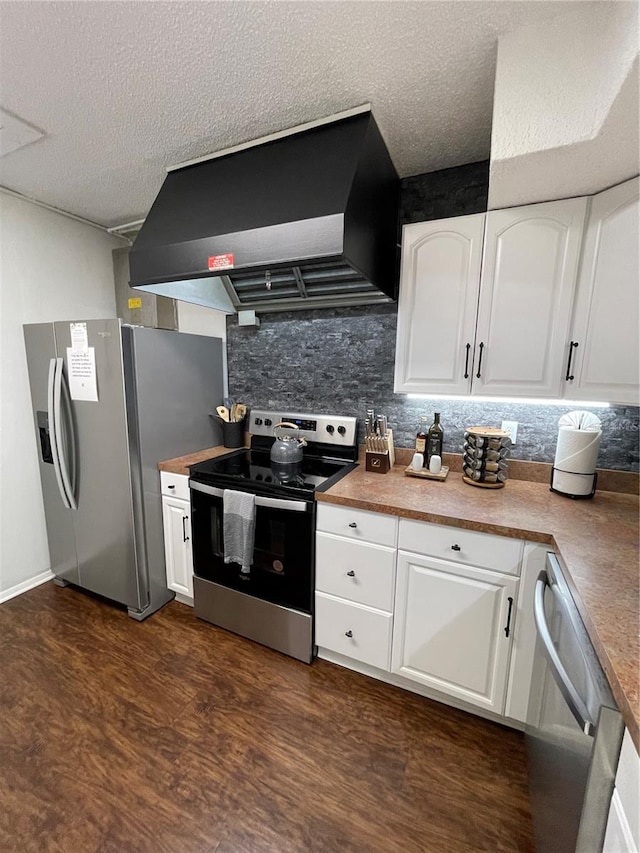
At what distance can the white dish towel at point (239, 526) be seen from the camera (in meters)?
1.68

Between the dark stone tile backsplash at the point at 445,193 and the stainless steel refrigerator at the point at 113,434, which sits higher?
the dark stone tile backsplash at the point at 445,193

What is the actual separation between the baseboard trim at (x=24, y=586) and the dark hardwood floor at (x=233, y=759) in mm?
497

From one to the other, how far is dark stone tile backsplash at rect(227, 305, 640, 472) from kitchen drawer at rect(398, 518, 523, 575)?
2.17ft

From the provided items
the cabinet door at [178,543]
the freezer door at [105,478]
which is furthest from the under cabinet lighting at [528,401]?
the freezer door at [105,478]

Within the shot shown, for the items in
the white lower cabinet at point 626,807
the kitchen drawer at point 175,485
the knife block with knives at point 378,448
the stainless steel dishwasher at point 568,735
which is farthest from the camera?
the kitchen drawer at point 175,485

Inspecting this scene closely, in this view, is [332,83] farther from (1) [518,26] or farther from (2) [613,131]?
(2) [613,131]

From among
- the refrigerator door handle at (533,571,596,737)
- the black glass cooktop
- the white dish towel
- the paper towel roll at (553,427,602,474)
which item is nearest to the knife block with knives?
the black glass cooktop

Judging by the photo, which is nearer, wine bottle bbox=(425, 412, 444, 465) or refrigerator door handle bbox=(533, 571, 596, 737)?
refrigerator door handle bbox=(533, 571, 596, 737)

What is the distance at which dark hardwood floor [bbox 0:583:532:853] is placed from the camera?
112 centimetres

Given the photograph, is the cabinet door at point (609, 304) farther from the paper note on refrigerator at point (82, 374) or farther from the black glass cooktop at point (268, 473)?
the paper note on refrigerator at point (82, 374)

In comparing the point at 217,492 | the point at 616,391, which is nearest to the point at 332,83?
the point at 616,391

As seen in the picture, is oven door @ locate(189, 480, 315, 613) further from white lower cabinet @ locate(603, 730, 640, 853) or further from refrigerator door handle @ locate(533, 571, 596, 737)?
white lower cabinet @ locate(603, 730, 640, 853)

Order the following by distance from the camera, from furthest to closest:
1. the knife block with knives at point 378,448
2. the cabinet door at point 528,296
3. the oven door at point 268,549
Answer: the knife block with knives at point 378,448 < the oven door at point 268,549 < the cabinet door at point 528,296

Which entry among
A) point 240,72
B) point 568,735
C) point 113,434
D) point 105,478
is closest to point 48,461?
point 105,478
